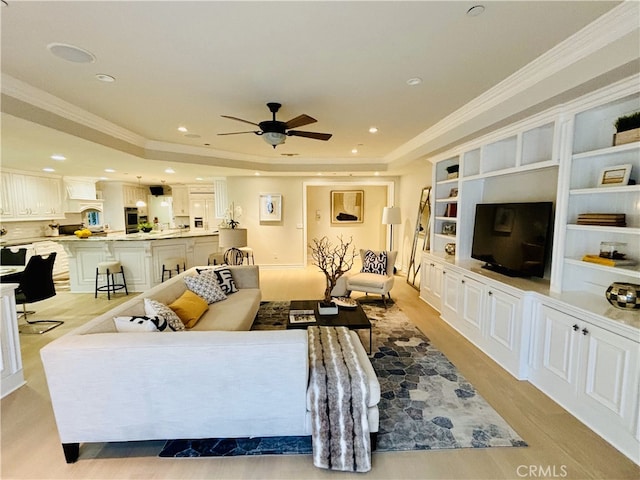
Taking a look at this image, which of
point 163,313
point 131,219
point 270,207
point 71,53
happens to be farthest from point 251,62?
point 131,219

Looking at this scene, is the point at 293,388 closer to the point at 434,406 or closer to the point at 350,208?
the point at 434,406

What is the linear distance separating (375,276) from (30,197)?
8.02 metres

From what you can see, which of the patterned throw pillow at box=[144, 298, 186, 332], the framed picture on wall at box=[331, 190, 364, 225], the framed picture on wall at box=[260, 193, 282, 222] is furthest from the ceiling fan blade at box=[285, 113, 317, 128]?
the framed picture on wall at box=[331, 190, 364, 225]

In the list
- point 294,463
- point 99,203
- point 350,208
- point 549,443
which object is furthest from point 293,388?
point 99,203

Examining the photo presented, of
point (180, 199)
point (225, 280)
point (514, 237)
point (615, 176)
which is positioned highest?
point (180, 199)

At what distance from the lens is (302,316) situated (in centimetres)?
333

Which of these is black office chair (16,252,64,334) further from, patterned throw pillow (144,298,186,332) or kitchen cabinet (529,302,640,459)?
kitchen cabinet (529,302,640,459)

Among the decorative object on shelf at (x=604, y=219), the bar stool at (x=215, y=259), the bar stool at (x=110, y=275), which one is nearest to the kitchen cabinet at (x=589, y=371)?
the decorative object on shelf at (x=604, y=219)

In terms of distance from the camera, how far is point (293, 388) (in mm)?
1872

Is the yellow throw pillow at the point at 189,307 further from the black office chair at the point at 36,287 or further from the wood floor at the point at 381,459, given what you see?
the black office chair at the point at 36,287

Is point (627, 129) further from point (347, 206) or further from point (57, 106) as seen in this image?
point (347, 206)

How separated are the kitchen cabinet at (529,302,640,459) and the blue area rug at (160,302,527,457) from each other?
595 millimetres

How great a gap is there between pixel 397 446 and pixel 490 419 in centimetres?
80

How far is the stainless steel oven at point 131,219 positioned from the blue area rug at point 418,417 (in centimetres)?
923
